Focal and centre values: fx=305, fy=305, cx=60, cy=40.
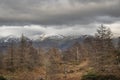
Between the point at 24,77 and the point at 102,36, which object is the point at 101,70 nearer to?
the point at 102,36

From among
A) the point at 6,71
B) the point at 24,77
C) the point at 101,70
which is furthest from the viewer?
the point at 6,71

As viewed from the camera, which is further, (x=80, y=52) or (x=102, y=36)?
(x=80, y=52)

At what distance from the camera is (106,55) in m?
74.1

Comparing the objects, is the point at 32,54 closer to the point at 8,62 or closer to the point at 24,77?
the point at 8,62

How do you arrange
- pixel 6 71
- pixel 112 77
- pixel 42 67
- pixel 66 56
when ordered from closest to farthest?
1. pixel 112 77
2. pixel 6 71
3. pixel 42 67
4. pixel 66 56

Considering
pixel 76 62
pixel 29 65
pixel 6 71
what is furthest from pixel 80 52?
pixel 6 71

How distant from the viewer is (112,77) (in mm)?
59812

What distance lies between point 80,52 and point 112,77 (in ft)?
238

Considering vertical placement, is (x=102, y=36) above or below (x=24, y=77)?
above

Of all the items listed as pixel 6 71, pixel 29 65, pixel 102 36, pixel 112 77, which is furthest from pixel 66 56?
pixel 112 77

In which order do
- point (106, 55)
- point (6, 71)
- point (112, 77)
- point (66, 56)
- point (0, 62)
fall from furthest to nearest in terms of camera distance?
point (66, 56), point (0, 62), point (6, 71), point (106, 55), point (112, 77)

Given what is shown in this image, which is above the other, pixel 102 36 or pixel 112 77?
pixel 102 36

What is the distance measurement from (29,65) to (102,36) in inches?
1282

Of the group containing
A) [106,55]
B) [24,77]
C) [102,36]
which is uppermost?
[102,36]
